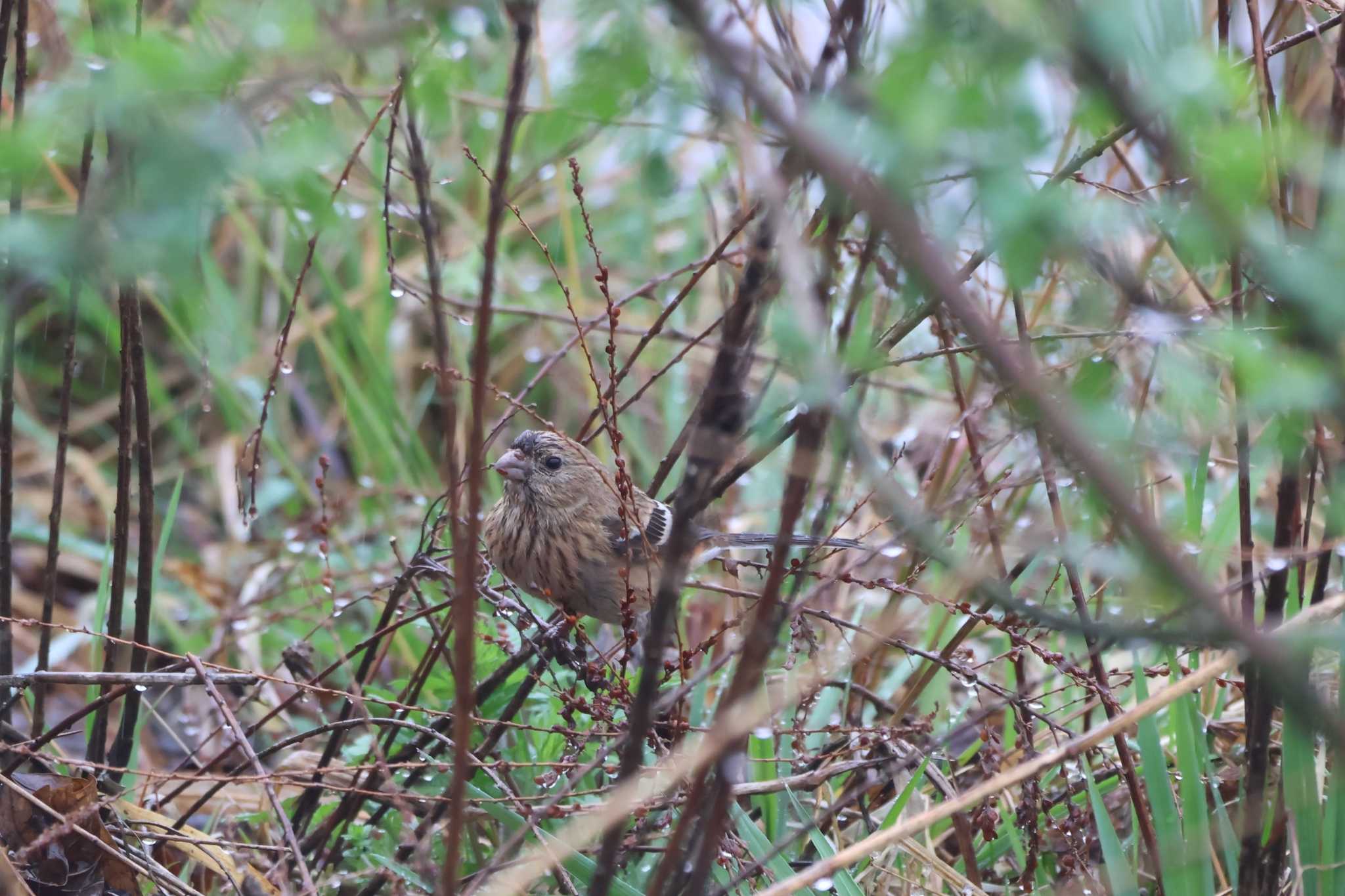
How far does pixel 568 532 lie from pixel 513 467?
0.33 meters

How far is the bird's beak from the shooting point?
4074 mm

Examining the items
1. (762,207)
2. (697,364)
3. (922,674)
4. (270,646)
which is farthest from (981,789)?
(697,364)

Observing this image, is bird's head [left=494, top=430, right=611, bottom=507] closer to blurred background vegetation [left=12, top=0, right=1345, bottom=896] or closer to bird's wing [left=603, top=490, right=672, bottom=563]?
bird's wing [left=603, top=490, right=672, bottom=563]

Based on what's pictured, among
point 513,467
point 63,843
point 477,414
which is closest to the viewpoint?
point 477,414

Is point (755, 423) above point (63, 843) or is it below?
above

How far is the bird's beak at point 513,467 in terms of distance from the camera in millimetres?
4074

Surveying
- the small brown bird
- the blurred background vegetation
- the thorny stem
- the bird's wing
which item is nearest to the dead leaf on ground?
the blurred background vegetation

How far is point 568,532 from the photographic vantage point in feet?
12.9

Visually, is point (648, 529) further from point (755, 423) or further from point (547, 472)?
Answer: point (755, 423)

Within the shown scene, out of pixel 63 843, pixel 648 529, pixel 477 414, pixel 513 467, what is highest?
pixel 513 467

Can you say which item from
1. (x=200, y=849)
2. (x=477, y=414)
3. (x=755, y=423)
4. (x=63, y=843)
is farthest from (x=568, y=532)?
(x=477, y=414)

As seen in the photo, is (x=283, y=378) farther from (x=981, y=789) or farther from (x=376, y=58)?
(x=981, y=789)

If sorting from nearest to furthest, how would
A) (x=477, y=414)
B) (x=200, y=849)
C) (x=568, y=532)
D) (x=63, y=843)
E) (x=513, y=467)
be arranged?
(x=477, y=414), (x=63, y=843), (x=200, y=849), (x=568, y=532), (x=513, y=467)

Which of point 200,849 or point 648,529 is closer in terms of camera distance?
point 200,849
